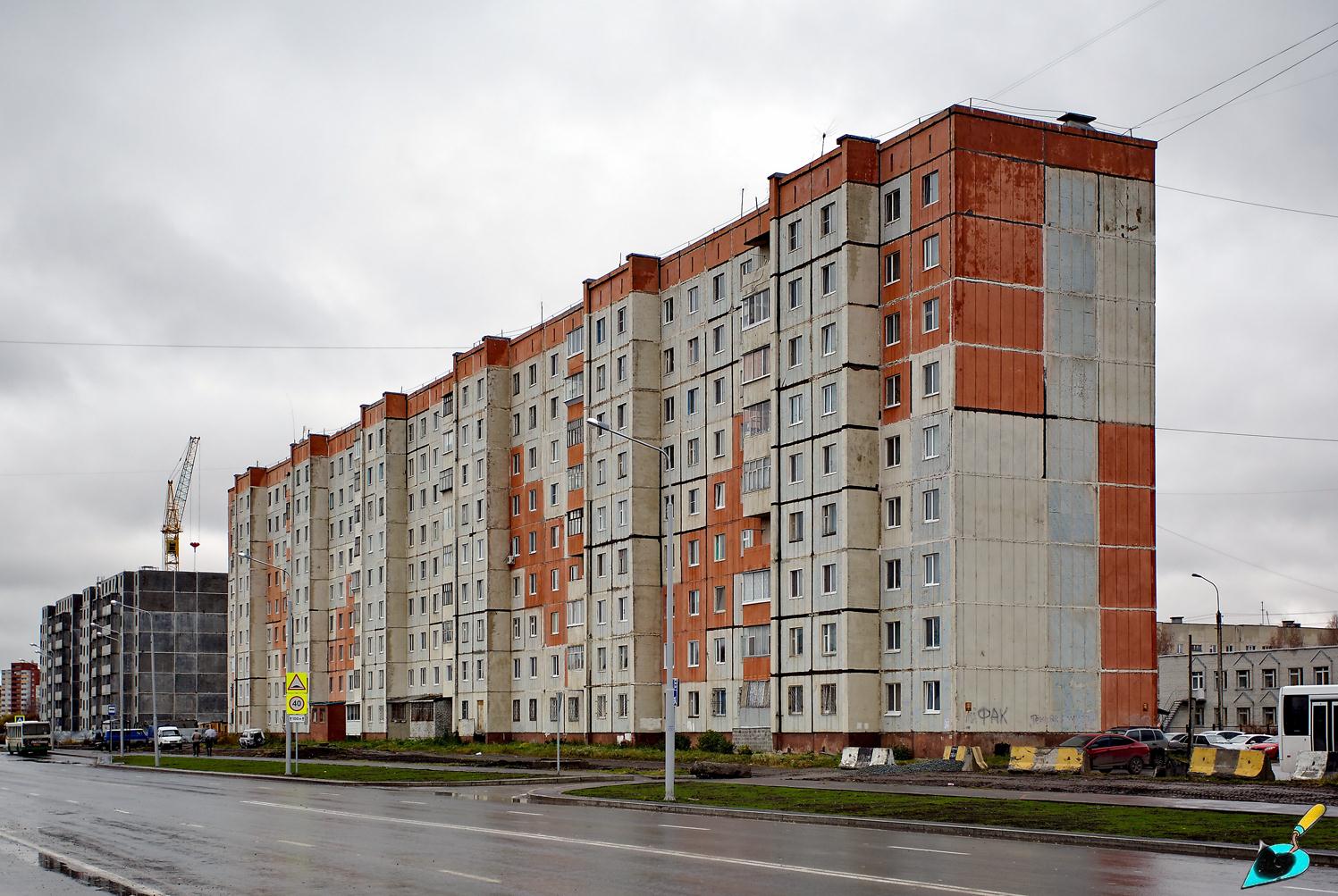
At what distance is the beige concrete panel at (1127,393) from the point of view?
205ft

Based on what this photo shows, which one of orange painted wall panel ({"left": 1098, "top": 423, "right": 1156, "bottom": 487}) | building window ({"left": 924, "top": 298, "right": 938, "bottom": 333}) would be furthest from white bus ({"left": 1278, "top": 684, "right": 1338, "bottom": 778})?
building window ({"left": 924, "top": 298, "right": 938, "bottom": 333})

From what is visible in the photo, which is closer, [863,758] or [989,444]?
[863,758]

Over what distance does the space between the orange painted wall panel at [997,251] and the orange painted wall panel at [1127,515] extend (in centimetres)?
939

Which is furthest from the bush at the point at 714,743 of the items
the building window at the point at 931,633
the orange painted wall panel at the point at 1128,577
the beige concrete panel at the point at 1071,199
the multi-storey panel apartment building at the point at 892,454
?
the beige concrete panel at the point at 1071,199

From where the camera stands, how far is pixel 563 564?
87875mm

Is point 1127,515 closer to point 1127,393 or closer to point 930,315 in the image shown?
point 1127,393

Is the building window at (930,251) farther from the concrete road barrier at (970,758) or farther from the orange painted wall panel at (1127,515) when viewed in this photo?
the concrete road barrier at (970,758)

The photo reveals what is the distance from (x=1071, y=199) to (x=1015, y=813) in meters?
39.0

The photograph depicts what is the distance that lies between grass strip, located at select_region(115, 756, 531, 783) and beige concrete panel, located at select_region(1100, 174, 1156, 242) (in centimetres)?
3366

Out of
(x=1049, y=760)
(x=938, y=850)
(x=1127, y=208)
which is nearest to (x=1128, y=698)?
(x=1049, y=760)

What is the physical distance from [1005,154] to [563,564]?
38320mm

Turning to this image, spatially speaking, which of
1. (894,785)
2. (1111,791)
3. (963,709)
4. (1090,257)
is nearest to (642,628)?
(963,709)

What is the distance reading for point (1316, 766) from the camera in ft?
130

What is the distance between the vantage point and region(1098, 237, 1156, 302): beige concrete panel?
62.8 metres
